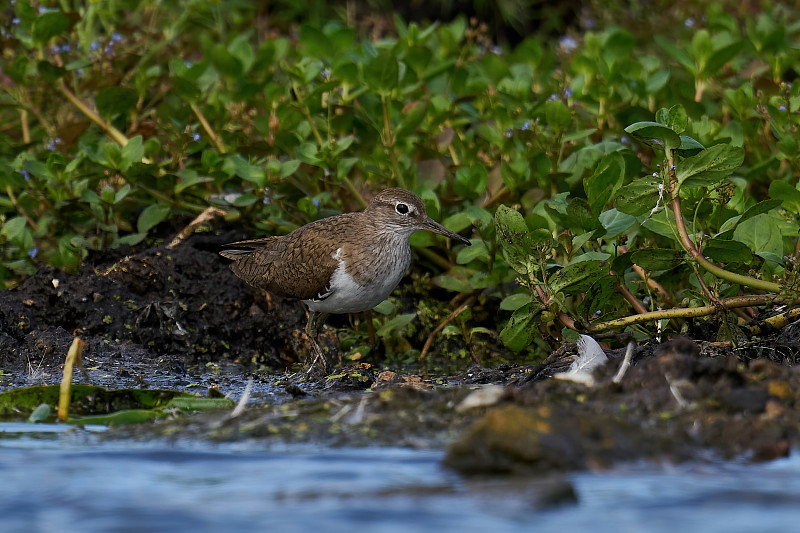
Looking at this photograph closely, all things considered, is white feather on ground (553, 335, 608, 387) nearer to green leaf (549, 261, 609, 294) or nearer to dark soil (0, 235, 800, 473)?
dark soil (0, 235, 800, 473)

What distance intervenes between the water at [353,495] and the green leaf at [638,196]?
1.88 metres

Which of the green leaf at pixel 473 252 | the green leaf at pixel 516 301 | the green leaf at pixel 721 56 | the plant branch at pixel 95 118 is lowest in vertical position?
the green leaf at pixel 516 301

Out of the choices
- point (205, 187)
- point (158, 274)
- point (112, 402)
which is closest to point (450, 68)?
point (205, 187)

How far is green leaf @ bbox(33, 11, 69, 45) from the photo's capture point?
7.40 metres

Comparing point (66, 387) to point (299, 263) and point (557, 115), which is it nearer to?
point (299, 263)

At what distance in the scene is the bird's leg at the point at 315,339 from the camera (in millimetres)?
6215

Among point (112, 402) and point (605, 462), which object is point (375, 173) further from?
point (605, 462)

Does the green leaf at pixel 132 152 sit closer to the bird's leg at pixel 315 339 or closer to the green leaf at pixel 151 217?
the green leaf at pixel 151 217

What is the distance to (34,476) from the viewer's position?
3.83 metres

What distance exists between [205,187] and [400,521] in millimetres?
4770

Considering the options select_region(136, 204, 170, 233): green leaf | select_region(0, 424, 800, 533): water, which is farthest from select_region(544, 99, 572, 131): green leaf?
select_region(0, 424, 800, 533): water

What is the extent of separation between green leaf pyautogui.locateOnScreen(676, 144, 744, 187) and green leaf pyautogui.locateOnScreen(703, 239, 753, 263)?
12.4 inches

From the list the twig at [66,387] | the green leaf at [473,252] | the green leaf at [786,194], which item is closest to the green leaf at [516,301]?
the green leaf at [473,252]

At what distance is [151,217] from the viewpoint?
7.32 metres
